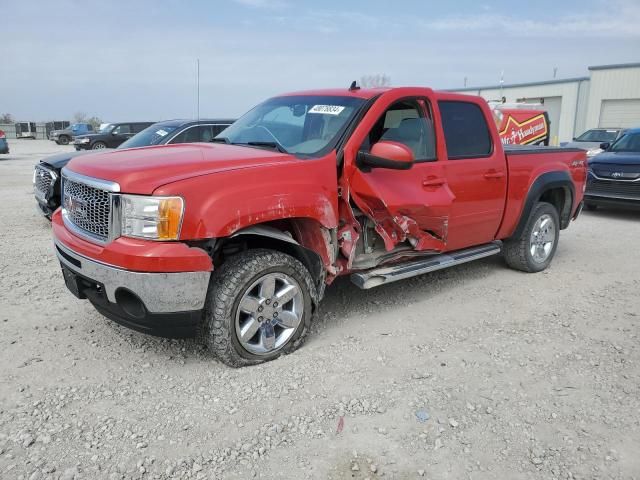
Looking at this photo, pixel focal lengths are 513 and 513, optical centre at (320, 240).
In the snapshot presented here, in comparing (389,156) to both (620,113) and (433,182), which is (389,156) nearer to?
(433,182)

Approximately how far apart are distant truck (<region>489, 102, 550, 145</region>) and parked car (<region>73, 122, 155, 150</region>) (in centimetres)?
1321

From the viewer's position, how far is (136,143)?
25.9 ft

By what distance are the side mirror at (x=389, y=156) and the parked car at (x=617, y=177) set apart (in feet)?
24.5

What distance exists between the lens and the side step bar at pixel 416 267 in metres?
4.04

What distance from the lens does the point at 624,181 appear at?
30.7 feet

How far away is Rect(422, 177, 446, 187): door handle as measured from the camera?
4227 millimetres

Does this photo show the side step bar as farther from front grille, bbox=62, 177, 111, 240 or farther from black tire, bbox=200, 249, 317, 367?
front grille, bbox=62, 177, 111, 240

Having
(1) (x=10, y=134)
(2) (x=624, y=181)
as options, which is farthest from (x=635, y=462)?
(1) (x=10, y=134)

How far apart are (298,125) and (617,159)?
7823 millimetres

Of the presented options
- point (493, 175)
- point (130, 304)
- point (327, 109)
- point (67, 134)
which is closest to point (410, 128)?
point (327, 109)

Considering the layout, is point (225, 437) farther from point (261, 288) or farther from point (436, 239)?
point (436, 239)

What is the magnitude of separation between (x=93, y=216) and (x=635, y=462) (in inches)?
133

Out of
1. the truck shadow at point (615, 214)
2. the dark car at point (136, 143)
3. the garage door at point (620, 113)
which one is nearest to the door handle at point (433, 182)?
the dark car at point (136, 143)

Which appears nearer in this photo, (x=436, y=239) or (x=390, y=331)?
(x=390, y=331)
